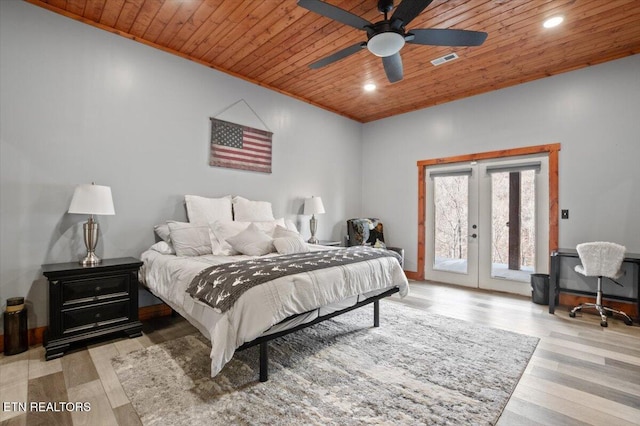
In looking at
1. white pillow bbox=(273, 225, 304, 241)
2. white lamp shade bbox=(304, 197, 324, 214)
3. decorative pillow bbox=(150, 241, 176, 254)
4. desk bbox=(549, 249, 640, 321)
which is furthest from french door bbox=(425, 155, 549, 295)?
decorative pillow bbox=(150, 241, 176, 254)

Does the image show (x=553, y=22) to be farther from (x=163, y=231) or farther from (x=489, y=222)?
(x=163, y=231)

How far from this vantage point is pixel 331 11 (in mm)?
2326

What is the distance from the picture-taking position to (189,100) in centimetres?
376

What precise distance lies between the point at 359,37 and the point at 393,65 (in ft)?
1.86

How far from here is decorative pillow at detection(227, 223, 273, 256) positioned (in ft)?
10.4

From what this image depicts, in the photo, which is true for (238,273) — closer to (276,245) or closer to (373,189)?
(276,245)

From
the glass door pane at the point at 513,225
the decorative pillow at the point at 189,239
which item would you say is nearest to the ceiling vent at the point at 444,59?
the glass door pane at the point at 513,225

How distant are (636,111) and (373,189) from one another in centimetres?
381

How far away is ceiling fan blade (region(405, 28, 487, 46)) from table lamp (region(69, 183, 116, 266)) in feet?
10.3

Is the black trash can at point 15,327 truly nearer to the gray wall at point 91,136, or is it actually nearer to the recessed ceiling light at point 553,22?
the gray wall at point 91,136

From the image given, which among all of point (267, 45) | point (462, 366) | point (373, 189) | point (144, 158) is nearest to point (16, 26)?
point (144, 158)

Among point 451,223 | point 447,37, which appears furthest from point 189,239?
point 451,223

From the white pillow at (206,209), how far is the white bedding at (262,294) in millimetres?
628

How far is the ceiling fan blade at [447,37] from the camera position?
252cm
